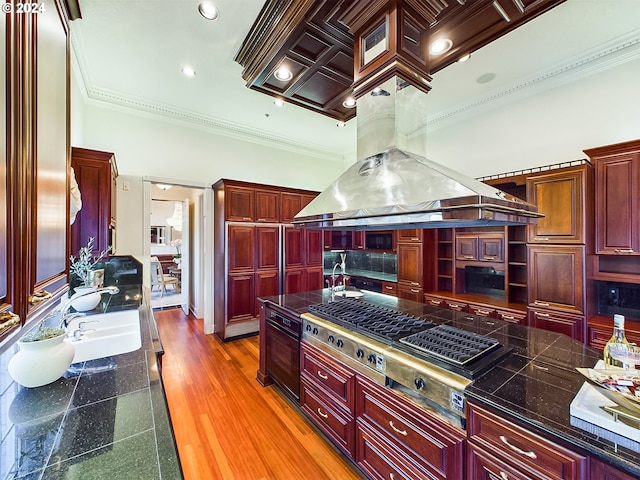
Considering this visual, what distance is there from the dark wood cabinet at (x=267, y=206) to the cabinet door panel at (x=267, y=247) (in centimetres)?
16

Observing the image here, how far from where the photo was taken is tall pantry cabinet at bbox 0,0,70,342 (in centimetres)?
58

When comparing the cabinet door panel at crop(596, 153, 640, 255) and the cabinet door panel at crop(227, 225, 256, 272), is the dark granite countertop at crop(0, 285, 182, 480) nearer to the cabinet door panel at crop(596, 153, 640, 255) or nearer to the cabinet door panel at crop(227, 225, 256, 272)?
the cabinet door panel at crop(227, 225, 256, 272)

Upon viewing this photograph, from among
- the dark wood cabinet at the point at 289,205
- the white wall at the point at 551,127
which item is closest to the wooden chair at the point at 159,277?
the dark wood cabinet at the point at 289,205

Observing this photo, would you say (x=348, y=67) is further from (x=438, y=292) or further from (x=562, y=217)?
(x=438, y=292)

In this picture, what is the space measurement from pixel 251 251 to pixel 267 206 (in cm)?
78

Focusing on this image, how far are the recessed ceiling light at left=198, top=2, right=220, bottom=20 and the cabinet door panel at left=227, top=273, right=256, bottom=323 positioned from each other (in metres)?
2.99

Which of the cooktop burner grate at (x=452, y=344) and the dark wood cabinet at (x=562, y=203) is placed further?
the dark wood cabinet at (x=562, y=203)

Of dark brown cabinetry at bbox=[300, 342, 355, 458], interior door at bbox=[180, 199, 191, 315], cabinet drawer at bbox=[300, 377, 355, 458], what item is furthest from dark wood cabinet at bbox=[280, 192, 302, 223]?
cabinet drawer at bbox=[300, 377, 355, 458]

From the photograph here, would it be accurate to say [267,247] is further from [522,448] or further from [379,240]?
[522,448]

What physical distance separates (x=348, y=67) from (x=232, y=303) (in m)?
3.34

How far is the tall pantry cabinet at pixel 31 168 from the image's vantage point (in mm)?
578

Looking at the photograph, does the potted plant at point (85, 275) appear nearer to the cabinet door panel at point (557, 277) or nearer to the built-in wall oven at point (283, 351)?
the built-in wall oven at point (283, 351)

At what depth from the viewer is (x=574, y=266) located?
2.59m

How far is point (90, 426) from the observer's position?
86 centimetres
